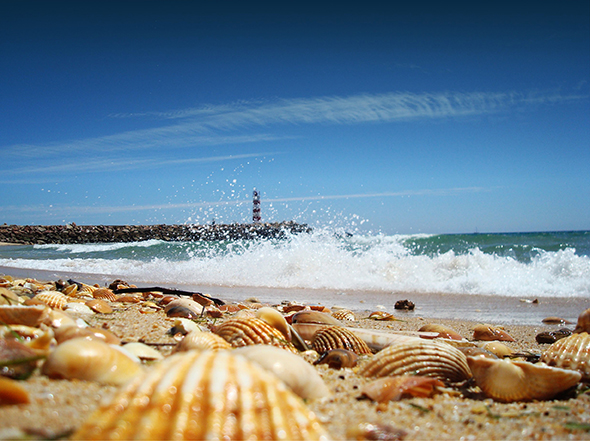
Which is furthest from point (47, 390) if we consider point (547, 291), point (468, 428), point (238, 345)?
point (547, 291)

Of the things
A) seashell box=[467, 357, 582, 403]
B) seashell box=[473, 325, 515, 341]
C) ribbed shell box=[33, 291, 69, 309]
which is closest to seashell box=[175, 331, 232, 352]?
seashell box=[467, 357, 582, 403]

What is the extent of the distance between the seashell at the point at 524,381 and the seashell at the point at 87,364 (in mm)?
1688

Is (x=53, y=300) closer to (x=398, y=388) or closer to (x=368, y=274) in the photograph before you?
(x=398, y=388)

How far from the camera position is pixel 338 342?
2893 millimetres

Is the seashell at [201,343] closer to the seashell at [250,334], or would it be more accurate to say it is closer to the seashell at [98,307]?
the seashell at [250,334]

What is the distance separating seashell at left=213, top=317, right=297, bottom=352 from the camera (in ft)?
8.33

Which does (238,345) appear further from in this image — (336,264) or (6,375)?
(336,264)

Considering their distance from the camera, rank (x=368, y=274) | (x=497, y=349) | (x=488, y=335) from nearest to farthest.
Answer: (x=497, y=349) → (x=488, y=335) → (x=368, y=274)

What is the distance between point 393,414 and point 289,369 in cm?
48

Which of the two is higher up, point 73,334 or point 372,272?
point 73,334

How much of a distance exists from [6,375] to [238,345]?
4.06ft

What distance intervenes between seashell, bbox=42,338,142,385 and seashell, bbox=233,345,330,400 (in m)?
0.47

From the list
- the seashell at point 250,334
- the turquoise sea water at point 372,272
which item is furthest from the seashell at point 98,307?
the turquoise sea water at point 372,272

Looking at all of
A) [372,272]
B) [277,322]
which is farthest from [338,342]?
[372,272]
